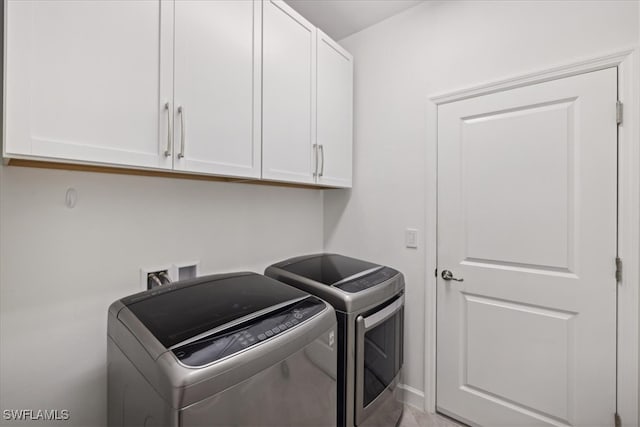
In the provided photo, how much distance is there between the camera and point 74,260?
3.78 feet

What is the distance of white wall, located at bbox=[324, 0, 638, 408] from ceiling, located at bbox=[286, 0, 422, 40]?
0.07m

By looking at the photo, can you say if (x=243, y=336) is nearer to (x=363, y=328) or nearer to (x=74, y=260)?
(x=363, y=328)

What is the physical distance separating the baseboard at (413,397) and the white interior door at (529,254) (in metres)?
0.12

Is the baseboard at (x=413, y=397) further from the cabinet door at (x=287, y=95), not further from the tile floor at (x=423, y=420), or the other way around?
the cabinet door at (x=287, y=95)

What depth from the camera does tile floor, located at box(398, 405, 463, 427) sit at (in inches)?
69.1

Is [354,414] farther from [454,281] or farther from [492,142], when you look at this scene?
[492,142]

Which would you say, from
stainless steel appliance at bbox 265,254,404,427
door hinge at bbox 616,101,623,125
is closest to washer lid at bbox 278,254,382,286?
stainless steel appliance at bbox 265,254,404,427

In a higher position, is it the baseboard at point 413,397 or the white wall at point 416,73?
the white wall at point 416,73

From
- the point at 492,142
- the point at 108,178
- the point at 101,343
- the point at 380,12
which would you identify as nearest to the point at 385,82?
the point at 380,12

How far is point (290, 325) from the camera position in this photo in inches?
38.3

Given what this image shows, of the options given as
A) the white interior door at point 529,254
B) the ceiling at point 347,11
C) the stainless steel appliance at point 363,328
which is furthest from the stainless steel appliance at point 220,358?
the ceiling at point 347,11

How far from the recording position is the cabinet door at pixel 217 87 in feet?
3.72

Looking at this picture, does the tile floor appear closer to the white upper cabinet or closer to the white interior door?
the white interior door

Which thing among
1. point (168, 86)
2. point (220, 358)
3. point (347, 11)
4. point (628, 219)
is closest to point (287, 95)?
point (168, 86)
